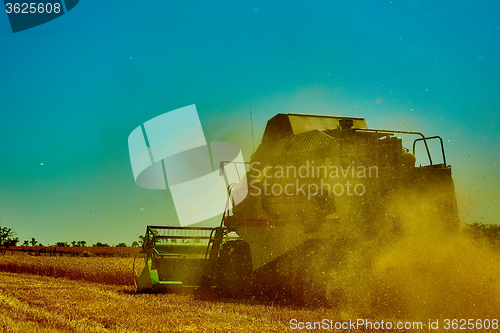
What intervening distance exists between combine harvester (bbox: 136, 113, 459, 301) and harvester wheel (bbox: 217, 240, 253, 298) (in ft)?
0.07

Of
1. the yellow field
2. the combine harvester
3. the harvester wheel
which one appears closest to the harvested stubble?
the harvester wheel

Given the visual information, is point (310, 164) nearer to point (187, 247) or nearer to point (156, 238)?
point (156, 238)

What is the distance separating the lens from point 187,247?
11711 mm

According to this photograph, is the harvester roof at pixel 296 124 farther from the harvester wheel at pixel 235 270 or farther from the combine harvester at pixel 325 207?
the harvester wheel at pixel 235 270

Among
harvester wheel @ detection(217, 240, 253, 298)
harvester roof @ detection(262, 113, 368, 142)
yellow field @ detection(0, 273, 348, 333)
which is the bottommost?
yellow field @ detection(0, 273, 348, 333)

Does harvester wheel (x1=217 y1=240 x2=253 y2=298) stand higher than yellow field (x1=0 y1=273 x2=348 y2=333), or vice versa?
harvester wheel (x1=217 y1=240 x2=253 y2=298)

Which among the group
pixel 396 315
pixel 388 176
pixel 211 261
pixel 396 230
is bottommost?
pixel 396 315

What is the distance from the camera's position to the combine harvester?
7.07 metres

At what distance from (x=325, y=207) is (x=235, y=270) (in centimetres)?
264

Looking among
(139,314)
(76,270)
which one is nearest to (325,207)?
(139,314)

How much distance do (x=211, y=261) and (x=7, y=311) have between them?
416cm

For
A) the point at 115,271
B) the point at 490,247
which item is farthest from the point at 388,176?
the point at 115,271

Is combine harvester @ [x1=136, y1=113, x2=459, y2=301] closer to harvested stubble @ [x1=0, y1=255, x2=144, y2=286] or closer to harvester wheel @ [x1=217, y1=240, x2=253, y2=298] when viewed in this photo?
harvester wheel @ [x1=217, y1=240, x2=253, y2=298]

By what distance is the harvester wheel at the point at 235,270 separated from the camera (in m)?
8.43
